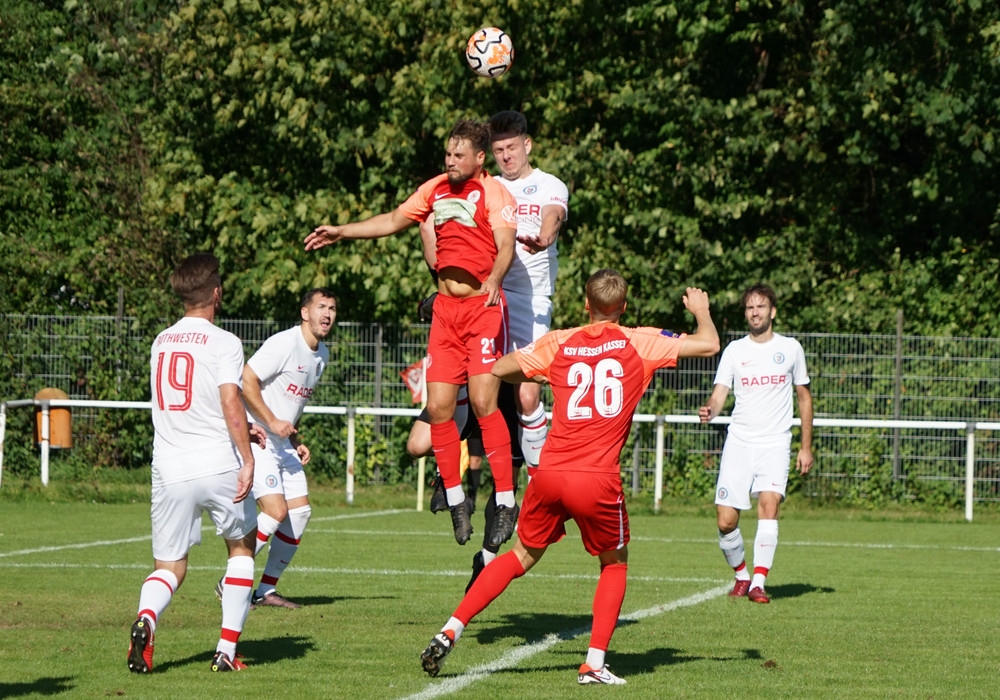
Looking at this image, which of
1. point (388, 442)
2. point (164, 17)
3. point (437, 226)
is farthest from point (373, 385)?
point (437, 226)

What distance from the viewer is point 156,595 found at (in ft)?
24.5

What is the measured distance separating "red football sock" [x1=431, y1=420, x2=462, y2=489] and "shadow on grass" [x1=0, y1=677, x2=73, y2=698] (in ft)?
8.88

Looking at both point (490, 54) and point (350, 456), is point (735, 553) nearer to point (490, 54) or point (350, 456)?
point (490, 54)

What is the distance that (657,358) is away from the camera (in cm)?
746

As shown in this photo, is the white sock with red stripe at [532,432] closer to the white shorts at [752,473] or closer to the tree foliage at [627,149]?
the white shorts at [752,473]

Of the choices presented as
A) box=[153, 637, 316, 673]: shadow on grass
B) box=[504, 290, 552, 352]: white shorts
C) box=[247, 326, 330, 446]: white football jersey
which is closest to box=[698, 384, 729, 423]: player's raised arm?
box=[504, 290, 552, 352]: white shorts

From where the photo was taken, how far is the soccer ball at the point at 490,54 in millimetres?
10023

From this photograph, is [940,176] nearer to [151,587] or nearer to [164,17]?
[164,17]

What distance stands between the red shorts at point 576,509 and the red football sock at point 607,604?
14cm

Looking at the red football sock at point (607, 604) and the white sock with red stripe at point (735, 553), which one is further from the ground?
the red football sock at point (607, 604)

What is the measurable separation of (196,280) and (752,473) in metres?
5.60

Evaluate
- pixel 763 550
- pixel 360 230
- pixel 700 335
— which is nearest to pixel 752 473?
pixel 763 550

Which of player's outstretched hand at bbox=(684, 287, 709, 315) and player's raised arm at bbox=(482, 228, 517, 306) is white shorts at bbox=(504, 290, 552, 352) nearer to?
player's raised arm at bbox=(482, 228, 517, 306)

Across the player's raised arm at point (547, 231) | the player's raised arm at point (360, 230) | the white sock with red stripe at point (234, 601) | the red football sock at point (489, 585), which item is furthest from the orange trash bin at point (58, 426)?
the red football sock at point (489, 585)
